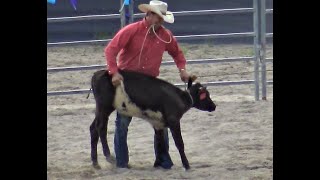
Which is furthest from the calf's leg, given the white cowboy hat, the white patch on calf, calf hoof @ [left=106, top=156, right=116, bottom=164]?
the white cowboy hat

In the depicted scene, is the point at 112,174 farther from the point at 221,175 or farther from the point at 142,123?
the point at 142,123

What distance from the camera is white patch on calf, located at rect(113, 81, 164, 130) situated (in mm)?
8336

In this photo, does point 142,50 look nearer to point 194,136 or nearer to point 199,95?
point 199,95

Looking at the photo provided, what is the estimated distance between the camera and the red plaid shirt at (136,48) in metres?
8.27

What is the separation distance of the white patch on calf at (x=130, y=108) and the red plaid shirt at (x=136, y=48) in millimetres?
215

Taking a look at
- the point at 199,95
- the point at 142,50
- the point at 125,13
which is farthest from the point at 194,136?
the point at 125,13

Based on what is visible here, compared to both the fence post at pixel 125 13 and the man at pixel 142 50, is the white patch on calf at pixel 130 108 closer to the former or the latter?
the man at pixel 142 50

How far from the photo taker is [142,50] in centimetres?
841

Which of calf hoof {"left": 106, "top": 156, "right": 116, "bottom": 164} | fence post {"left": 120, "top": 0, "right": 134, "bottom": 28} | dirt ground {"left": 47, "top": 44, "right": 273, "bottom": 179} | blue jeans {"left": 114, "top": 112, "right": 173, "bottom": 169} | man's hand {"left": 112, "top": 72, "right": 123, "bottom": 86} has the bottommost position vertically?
dirt ground {"left": 47, "top": 44, "right": 273, "bottom": 179}

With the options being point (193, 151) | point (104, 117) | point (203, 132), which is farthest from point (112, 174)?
point (203, 132)

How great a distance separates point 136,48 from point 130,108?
516 mm

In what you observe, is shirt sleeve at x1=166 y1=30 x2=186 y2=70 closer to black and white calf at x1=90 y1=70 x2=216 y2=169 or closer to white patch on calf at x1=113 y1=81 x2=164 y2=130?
black and white calf at x1=90 y1=70 x2=216 y2=169

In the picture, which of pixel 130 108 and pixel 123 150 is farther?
pixel 123 150
